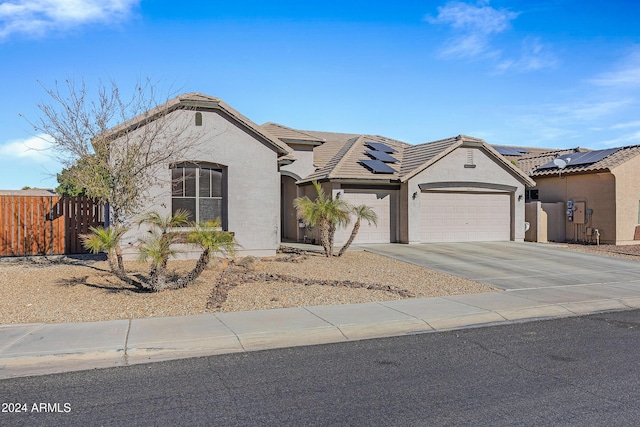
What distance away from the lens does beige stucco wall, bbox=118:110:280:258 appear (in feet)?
52.0

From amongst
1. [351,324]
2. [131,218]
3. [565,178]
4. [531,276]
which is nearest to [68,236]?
[131,218]

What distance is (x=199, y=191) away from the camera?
1622 cm

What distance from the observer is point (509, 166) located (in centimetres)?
2306

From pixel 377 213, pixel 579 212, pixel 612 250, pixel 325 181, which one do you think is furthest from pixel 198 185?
pixel 579 212

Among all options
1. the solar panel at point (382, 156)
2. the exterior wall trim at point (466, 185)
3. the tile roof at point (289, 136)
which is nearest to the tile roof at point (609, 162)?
the exterior wall trim at point (466, 185)

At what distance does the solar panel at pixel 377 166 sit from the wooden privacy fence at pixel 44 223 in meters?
10.3

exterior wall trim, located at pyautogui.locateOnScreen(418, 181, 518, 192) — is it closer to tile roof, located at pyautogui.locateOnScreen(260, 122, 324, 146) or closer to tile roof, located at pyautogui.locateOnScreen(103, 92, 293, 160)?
tile roof, located at pyautogui.locateOnScreen(260, 122, 324, 146)

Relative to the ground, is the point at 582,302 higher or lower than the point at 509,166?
lower

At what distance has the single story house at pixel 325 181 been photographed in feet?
52.6

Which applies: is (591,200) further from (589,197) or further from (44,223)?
(44,223)

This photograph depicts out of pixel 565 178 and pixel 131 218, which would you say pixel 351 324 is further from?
pixel 565 178

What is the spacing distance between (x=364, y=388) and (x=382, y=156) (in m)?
18.0

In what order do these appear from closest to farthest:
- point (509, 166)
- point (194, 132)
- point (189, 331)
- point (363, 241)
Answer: point (189, 331)
point (194, 132)
point (363, 241)
point (509, 166)

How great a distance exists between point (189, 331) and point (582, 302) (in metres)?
7.95
